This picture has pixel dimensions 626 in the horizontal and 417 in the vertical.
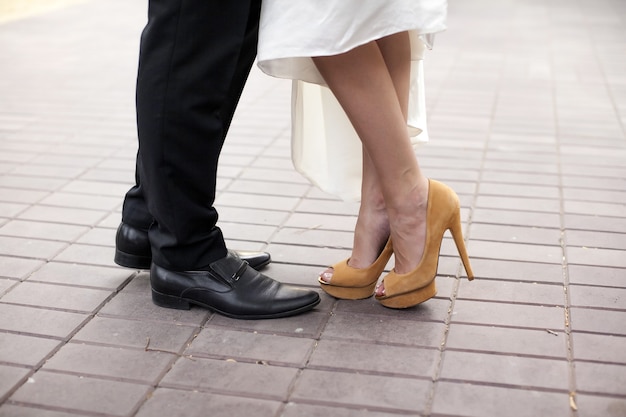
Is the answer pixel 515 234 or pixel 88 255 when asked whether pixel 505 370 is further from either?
pixel 88 255

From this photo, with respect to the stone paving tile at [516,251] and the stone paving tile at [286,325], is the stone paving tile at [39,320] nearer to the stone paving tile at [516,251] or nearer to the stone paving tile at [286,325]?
the stone paving tile at [286,325]

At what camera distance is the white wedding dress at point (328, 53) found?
6.41 feet

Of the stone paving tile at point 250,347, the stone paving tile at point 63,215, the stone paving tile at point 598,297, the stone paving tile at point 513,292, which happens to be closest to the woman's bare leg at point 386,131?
the stone paving tile at point 513,292

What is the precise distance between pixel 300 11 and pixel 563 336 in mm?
1000

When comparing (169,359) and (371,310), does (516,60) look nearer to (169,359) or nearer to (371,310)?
(371,310)

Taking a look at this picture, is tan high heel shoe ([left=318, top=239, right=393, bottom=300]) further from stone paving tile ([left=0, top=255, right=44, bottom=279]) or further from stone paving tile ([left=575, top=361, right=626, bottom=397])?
stone paving tile ([left=0, top=255, right=44, bottom=279])

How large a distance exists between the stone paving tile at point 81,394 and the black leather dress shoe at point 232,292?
393 millimetres

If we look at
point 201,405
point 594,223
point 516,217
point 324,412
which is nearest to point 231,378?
A: point 201,405

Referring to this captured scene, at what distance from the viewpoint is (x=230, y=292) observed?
219cm

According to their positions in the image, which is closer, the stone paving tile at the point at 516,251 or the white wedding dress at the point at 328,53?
the white wedding dress at the point at 328,53

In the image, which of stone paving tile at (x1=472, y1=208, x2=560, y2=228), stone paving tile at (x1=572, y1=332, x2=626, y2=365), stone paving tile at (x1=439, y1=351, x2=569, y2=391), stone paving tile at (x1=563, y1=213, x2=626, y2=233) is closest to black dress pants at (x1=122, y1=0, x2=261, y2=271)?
stone paving tile at (x1=439, y1=351, x2=569, y2=391)

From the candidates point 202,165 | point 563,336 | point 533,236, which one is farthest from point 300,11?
point 533,236

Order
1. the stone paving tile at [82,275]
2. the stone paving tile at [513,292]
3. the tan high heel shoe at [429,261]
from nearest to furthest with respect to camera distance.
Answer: the tan high heel shoe at [429,261] < the stone paving tile at [513,292] < the stone paving tile at [82,275]

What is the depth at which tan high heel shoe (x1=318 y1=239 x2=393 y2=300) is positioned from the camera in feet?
7.50
